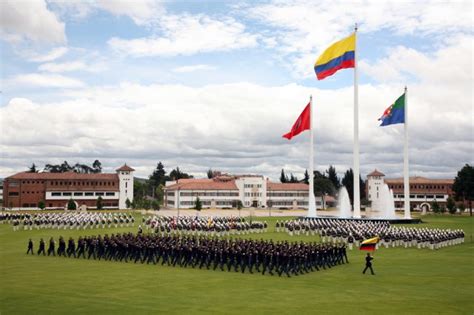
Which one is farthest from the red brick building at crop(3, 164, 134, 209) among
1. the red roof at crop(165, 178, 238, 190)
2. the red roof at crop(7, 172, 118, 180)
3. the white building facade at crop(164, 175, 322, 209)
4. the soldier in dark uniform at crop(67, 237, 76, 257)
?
the soldier in dark uniform at crop(67, 237, 76, 257)

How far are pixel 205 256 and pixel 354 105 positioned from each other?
90.8 feet

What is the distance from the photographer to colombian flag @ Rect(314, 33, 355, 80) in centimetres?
4047

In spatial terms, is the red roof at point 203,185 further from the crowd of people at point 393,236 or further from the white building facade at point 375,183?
the crowd of people at point 393,236

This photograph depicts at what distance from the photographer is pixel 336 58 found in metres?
41.1

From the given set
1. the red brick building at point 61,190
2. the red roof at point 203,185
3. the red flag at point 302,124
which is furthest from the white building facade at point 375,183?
the red flag at point 302,124

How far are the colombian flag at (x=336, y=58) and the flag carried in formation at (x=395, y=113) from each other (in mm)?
5164

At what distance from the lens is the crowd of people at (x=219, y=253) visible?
→ 19.5 meters

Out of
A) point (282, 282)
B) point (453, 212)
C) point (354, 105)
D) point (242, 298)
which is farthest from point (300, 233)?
point (453, 212)

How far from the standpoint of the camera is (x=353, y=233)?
29656 mm

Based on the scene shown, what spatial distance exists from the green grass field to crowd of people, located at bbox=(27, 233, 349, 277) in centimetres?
65

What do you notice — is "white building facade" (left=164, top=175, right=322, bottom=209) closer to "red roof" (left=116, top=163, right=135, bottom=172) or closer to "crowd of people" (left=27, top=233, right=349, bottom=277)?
"red roof" (left=116, top=163, right=135, bottom=172)

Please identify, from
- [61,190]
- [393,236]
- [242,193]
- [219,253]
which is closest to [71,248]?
[219,253]

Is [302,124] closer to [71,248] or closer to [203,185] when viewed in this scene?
[71,248]

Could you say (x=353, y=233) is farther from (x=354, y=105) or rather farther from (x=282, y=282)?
(x=354, y=105)
